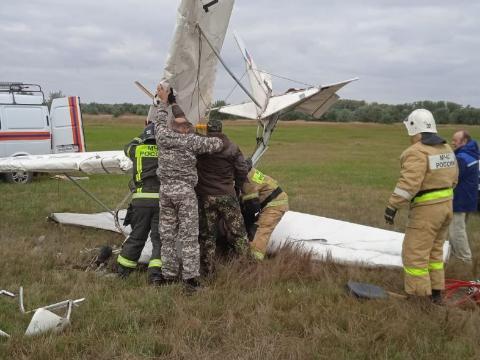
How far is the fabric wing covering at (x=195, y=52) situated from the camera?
573cm

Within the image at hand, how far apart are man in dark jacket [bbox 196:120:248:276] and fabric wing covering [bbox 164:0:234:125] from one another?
2.63 feet

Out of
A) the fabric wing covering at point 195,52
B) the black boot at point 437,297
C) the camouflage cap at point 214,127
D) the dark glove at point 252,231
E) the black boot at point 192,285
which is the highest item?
the fabric wing covering at point 195,52

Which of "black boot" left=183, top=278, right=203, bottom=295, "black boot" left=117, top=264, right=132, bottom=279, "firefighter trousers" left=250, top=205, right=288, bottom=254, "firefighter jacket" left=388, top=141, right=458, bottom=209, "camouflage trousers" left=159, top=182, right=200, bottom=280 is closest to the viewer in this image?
"firefighter jacket" left=388, top=141, right=458, bottom=209

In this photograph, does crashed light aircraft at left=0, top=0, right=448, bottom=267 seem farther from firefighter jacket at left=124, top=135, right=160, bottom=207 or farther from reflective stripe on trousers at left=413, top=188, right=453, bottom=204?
reflective stripe on trousers at left=413, top=188, right=453, bottom=204

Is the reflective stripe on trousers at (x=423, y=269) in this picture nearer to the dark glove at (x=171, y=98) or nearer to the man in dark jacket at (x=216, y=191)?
the man in dark jacket at (x=216, y=191)

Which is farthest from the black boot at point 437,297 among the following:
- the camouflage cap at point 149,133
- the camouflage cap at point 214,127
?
the camouflage cap at point 149,133

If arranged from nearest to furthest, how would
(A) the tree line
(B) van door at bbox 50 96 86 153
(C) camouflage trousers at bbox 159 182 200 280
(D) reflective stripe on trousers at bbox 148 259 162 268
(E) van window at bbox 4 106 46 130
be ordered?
(C) camouflage trousers at bbox 159 182 200 280 → (D) reflective stripe on trousers at bbox 148 259 162 268 → (E) van window at bbox 4 106 46 130 → (B) van door at bbox 50 96 86 153 → (A) the tree line

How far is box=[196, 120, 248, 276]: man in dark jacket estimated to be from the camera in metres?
5.65

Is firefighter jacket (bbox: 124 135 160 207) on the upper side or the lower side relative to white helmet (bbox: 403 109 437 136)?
lower

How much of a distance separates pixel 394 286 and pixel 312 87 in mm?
3133

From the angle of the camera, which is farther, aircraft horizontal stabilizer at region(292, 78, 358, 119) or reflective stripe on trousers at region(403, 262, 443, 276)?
aircraft horizontal stabilizer at region(292, 78, 358, 119)

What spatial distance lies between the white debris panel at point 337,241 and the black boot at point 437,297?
933 millimetres

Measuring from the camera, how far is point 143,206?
18.8 ft

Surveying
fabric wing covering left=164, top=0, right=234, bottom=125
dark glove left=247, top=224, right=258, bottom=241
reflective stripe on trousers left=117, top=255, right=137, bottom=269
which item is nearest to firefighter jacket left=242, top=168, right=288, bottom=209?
dark glove left=247, top=224, right=258, bottom=241
